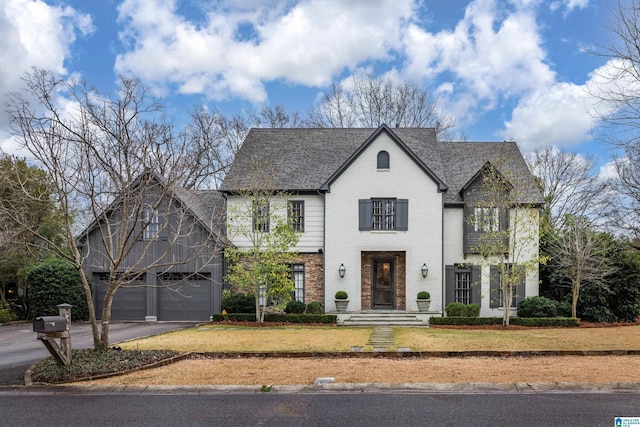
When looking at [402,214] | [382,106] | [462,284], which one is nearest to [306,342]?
[402,214]

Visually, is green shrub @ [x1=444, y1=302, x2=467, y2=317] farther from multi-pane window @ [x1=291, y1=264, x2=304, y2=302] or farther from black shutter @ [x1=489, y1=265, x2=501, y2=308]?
multi-pane window @ [x1=291, y1=264, x2=304, y2=302]

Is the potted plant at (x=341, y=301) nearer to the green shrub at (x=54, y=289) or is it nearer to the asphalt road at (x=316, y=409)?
the green shrub at (x=54, y=289)

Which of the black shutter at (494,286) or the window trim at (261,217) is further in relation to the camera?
the black shutter at (494,286)

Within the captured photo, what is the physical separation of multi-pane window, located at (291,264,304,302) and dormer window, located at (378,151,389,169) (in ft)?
18.9

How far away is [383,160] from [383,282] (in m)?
5.51

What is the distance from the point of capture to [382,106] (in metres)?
38.4

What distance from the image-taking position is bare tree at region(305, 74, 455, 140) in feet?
124

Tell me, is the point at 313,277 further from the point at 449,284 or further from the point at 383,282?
the point at 449,284

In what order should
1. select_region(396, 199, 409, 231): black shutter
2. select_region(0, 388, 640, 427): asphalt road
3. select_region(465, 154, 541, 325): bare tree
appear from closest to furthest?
select_region(0, 388, 640, 427): asphalt road
select_region(465, 154, 541, 325): bare tree
select_region(396, 199, 409, 231): black shutter

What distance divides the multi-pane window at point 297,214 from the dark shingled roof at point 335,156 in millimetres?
684

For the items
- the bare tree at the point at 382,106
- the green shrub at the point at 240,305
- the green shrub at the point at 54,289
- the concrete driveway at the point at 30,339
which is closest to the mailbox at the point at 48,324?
the concrete driveway at the point at 30,339

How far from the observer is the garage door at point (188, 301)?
2264cm

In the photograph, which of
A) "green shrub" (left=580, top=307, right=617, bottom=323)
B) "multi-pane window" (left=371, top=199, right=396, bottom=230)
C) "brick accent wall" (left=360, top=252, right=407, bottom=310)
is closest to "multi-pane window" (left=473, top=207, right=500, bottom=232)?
"brick accent wall" (left=360, top=252, right=407, bottom=310)

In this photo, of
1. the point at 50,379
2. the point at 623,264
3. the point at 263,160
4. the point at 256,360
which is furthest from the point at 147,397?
the point at 623,264
